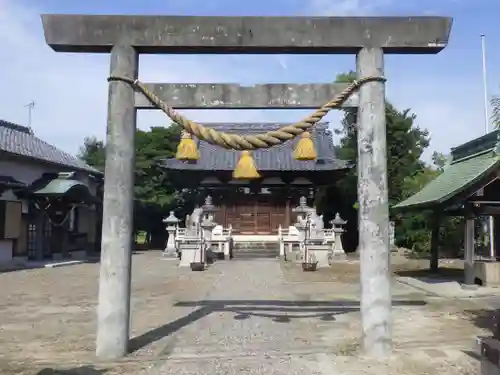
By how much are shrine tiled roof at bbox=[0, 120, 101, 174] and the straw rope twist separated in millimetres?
17495

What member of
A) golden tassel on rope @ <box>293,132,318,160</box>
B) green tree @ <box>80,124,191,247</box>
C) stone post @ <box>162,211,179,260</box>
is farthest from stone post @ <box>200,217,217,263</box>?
golden tassel on rope @ <box>293,132,318,160</box>

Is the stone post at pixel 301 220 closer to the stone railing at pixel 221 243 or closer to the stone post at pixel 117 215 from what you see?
the stone railing at pixel 221 243

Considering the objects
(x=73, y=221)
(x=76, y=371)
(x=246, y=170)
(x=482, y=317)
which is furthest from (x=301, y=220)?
(x=76, y=371)

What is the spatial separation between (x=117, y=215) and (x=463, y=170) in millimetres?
13189

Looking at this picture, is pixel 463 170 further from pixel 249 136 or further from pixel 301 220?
pixel 249 136

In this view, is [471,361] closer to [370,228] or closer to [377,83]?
[370,228]

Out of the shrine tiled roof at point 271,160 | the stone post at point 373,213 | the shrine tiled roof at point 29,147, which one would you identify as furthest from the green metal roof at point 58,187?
the stone post at point 373,213

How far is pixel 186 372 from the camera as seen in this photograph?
5566 mm

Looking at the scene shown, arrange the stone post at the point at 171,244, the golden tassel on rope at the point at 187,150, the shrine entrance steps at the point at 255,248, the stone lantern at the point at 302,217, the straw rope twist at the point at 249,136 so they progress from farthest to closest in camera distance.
Result: the shrine entrance steps at the point at 255,248 → the stone post at the point at 171,244 → the stone lantern at the point at 302,217 → the golden tassel on rope at the point at 187,150 → the straw rope twist at the point at 249,136

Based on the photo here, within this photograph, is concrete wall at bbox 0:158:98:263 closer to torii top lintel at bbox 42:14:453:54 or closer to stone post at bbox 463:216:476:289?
torii top lintel at bbox 42:14:453:54

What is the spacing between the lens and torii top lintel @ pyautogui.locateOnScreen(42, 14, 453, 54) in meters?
6.36

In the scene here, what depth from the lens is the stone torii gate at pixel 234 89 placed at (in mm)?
6148

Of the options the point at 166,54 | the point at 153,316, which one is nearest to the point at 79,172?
the point at 153,316

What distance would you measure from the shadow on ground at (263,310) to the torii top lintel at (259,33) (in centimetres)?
420
